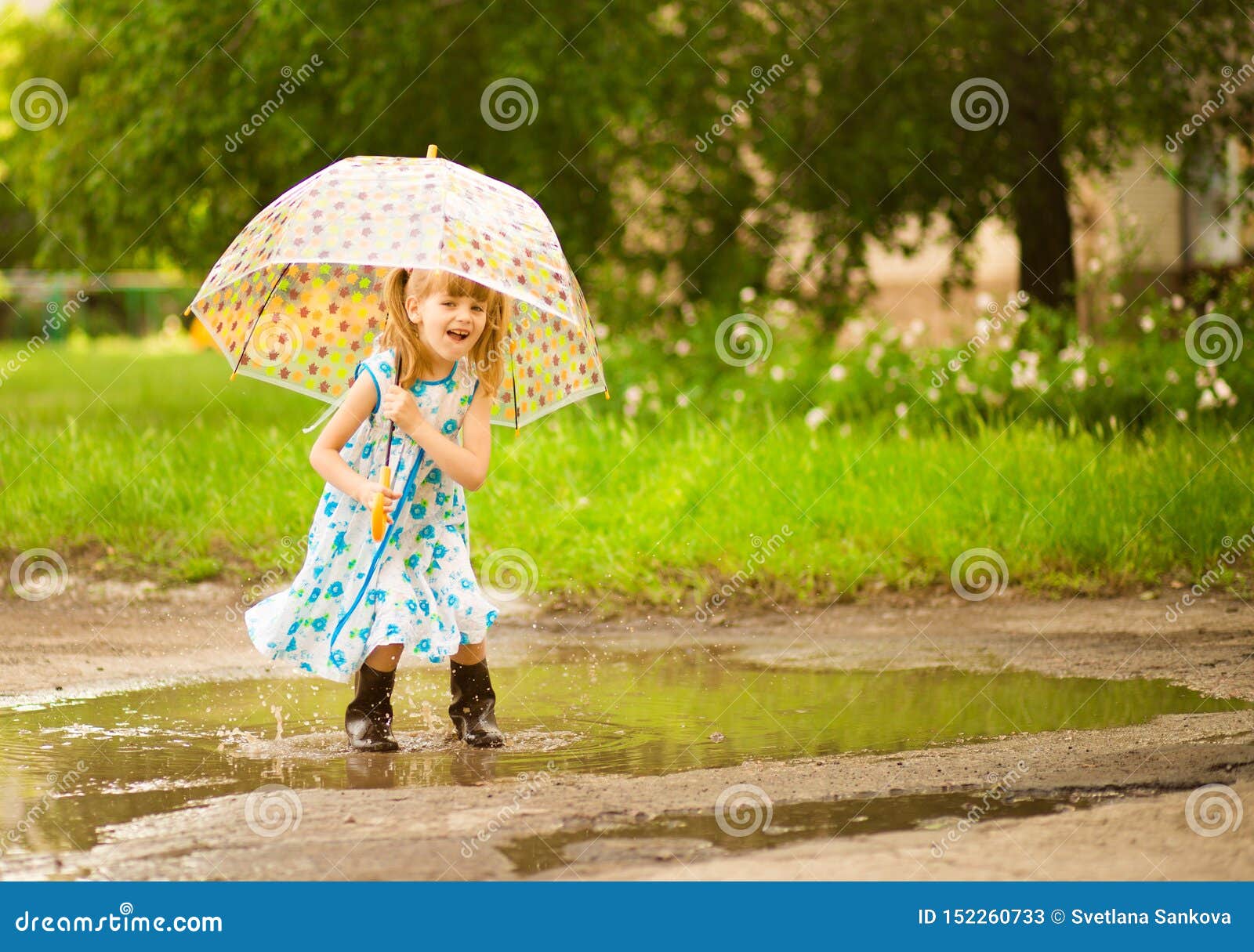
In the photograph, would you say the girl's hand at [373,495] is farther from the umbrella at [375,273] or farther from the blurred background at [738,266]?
the blurred background at [738,266]

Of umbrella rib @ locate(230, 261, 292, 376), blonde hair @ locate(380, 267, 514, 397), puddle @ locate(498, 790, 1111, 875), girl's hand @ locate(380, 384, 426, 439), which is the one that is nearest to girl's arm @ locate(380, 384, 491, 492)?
girl's hand @ locate(380, 384, 426, 439)

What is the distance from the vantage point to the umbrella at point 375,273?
411 cm

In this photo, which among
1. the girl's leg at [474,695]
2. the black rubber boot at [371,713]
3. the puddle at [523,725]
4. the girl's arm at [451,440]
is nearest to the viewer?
the puddle at [523,725]

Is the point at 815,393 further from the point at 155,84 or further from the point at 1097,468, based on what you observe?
the point at 155,84

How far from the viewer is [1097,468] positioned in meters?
7.38

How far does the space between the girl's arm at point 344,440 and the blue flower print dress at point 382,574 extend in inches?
1.4

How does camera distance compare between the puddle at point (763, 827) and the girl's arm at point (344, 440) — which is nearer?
the puddle at point (763, 827)

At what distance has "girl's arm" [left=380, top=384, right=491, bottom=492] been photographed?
13.6 feet

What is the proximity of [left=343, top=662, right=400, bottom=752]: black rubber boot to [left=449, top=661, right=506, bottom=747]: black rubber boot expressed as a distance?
8.7 inches

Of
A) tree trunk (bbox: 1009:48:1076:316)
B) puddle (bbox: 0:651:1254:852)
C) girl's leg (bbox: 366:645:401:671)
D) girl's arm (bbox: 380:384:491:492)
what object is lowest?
puddle (bbox: 0:651:1254:852)

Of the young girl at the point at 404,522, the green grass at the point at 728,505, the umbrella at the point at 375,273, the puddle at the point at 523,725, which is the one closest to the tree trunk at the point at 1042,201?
the green grass at the point at 728,505

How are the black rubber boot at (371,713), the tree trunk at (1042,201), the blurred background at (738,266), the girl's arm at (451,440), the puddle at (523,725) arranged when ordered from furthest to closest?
1. the tree trunk at (1042,201)
2. the blurred background at (738,266)
3. the black rubber boot at (371,713)
4. the girl's arm at (451,440)
5. the puddle at (523,725)

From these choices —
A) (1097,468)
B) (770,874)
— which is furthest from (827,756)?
(1097,468)

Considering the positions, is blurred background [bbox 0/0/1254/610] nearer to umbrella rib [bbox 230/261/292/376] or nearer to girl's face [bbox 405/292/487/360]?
umbrella rib [bbox 230/261/292/376]
